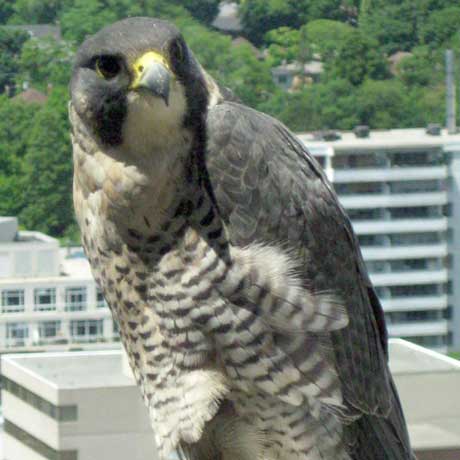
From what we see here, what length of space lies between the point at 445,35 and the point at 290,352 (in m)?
14.4

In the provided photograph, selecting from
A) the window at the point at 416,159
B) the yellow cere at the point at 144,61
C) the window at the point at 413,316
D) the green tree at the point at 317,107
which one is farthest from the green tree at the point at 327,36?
the yellow cere at the point at 144,61

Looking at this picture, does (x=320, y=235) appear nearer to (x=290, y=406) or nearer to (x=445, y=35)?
(x=290, y=406)

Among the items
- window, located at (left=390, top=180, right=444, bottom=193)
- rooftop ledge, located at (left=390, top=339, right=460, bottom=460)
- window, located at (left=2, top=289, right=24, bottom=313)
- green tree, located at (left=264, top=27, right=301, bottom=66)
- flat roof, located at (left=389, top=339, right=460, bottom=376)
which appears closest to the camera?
rooftop ledge, located at (left=390, top=339, right=460, bottom=460)

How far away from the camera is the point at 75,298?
11.7 m

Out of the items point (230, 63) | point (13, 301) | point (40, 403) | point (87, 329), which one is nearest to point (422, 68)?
point (230, 63)

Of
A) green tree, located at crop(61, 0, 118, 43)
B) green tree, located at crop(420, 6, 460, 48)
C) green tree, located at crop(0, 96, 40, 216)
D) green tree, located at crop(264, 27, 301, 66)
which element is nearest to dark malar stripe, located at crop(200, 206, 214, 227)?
green tree, located at crop(61, 0, 118, 43)

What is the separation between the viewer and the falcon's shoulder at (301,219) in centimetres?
172

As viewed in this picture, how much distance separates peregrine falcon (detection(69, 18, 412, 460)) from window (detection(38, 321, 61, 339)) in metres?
9.76

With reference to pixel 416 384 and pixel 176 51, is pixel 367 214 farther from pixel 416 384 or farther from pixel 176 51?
pixel 176 51

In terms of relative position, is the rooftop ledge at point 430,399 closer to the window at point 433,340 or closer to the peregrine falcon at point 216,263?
the peregrine falcon at point 216,263

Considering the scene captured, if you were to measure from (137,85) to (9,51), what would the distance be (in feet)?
46.4

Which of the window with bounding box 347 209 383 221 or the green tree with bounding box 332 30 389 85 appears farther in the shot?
the green tree with bounding box 332 30 389 85

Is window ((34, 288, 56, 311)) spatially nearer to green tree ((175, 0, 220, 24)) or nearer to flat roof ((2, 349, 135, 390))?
green tree ((175, 0, 220, 24))

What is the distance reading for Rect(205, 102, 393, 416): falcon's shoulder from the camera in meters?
1.72
